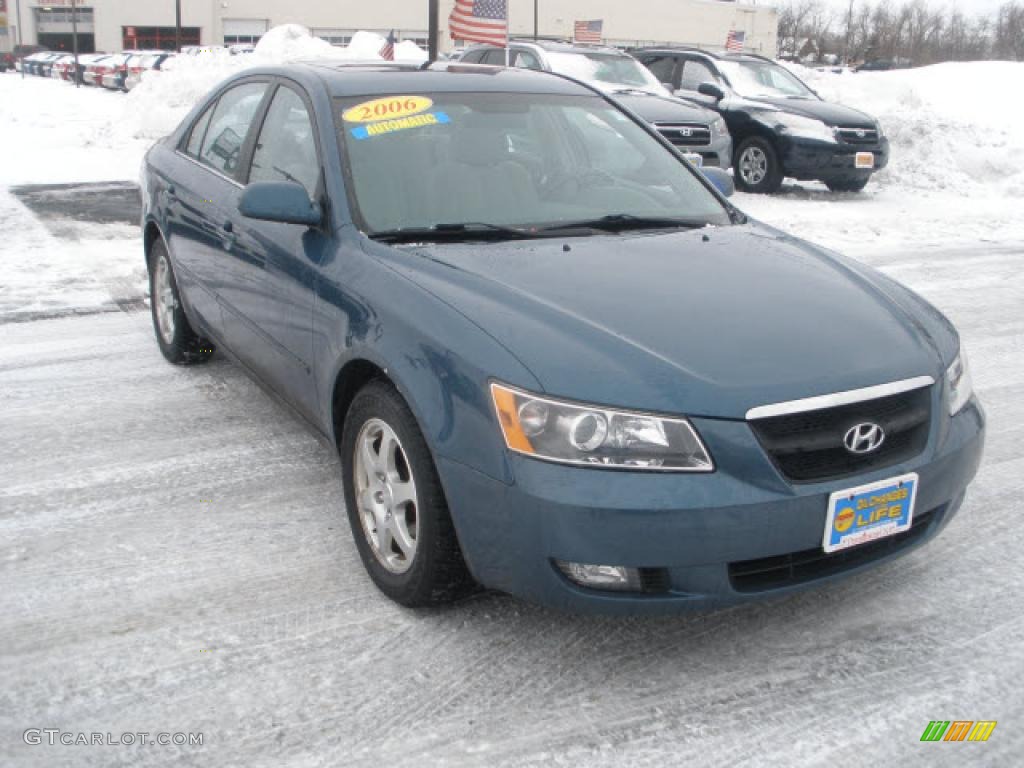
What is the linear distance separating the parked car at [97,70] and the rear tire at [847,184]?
1145 inches

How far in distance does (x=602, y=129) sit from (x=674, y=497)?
2.25 meters

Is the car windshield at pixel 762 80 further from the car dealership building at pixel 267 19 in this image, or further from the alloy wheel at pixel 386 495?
the car dealership building at pixel 267 19

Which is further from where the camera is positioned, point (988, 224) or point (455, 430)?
point (988, 224)

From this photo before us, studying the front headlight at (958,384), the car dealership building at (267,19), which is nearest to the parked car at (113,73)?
the car dealership building at (267,19)

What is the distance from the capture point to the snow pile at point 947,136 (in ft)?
48.1

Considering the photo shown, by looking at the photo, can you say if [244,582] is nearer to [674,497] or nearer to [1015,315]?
[674,497]

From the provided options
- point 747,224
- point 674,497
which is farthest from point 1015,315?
point 674,497

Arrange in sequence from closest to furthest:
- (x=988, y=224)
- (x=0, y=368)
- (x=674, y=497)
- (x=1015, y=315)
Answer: (x=674, y=497), (x=0, y=368), (x=1015, y=315), (x=988, y=224)

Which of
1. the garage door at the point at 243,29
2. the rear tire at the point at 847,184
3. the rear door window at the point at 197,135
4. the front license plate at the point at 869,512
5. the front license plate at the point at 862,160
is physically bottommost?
the rear tire at the point at 847,184

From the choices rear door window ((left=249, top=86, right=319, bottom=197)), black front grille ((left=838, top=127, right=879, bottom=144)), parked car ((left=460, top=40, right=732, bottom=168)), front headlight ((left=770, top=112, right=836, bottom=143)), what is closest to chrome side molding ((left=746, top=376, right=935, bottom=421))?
rear door window ((left=249, top=86, right=319, bottom=197))

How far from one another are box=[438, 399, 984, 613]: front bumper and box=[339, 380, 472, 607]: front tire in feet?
0.54

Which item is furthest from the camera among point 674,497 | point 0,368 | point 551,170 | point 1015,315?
point 1015,315

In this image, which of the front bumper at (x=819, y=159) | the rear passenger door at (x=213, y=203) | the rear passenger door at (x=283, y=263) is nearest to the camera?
the rear passenger door at (x=283, y=263)

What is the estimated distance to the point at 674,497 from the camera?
257cm
